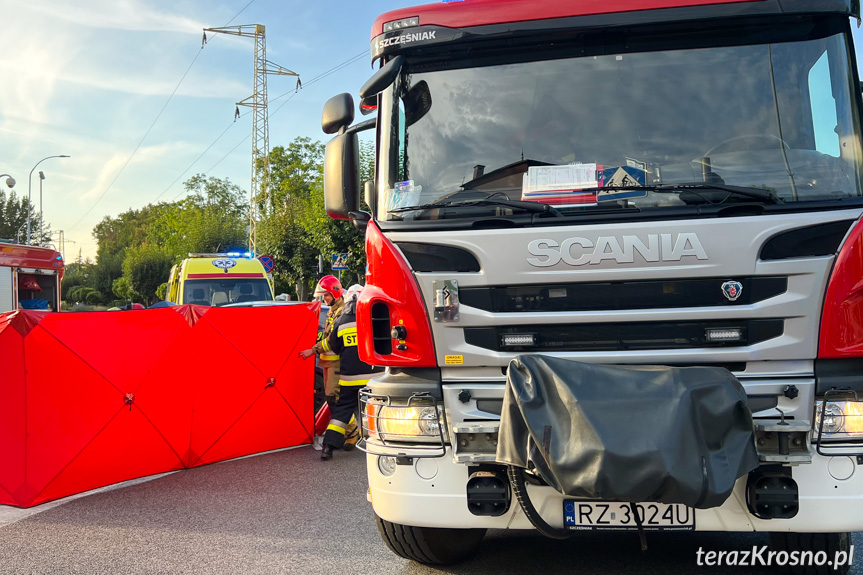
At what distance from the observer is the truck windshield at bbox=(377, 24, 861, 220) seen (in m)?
4.18

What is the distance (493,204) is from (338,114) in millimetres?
1321

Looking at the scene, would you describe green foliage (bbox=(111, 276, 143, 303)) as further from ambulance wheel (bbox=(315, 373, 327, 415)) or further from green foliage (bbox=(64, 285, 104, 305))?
ambulance wheel (bbox=(315, 373, 327, 415))

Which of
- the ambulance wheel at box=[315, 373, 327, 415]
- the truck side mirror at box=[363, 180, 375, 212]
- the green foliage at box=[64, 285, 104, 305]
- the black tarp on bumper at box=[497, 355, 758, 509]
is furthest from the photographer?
the green foliage at box=[64, 285, 104, 305]

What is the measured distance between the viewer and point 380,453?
169 inches

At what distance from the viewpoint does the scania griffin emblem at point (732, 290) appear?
3.93 metres

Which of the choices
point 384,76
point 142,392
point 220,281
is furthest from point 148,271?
point 384,76

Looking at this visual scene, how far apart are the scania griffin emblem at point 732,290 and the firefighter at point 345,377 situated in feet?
15.8

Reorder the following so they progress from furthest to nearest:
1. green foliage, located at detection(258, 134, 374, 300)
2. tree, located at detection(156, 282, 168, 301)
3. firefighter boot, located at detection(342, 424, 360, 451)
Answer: green foliage, located at detection(258, 134, 374, 300) → tree, located at detection(156, 282, 168, 301) → firefighter boot, located at detection(342, 424, 360, 451)

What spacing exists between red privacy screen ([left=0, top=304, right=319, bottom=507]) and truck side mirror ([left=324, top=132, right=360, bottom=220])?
3110 millimetres

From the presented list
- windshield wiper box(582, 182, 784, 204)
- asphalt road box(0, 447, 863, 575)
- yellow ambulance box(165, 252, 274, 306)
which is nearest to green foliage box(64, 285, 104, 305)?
yellow ambulance box(165, 252, 274, 306)

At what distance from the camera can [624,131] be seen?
175 inches

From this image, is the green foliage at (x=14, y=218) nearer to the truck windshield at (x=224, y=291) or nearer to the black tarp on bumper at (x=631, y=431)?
the truck windshield at (x=224, y=291)

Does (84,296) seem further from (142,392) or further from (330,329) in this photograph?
(142,392)

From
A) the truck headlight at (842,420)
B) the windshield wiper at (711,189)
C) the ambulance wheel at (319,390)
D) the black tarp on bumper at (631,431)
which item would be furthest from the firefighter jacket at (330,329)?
the truck headlight at (842,420)
